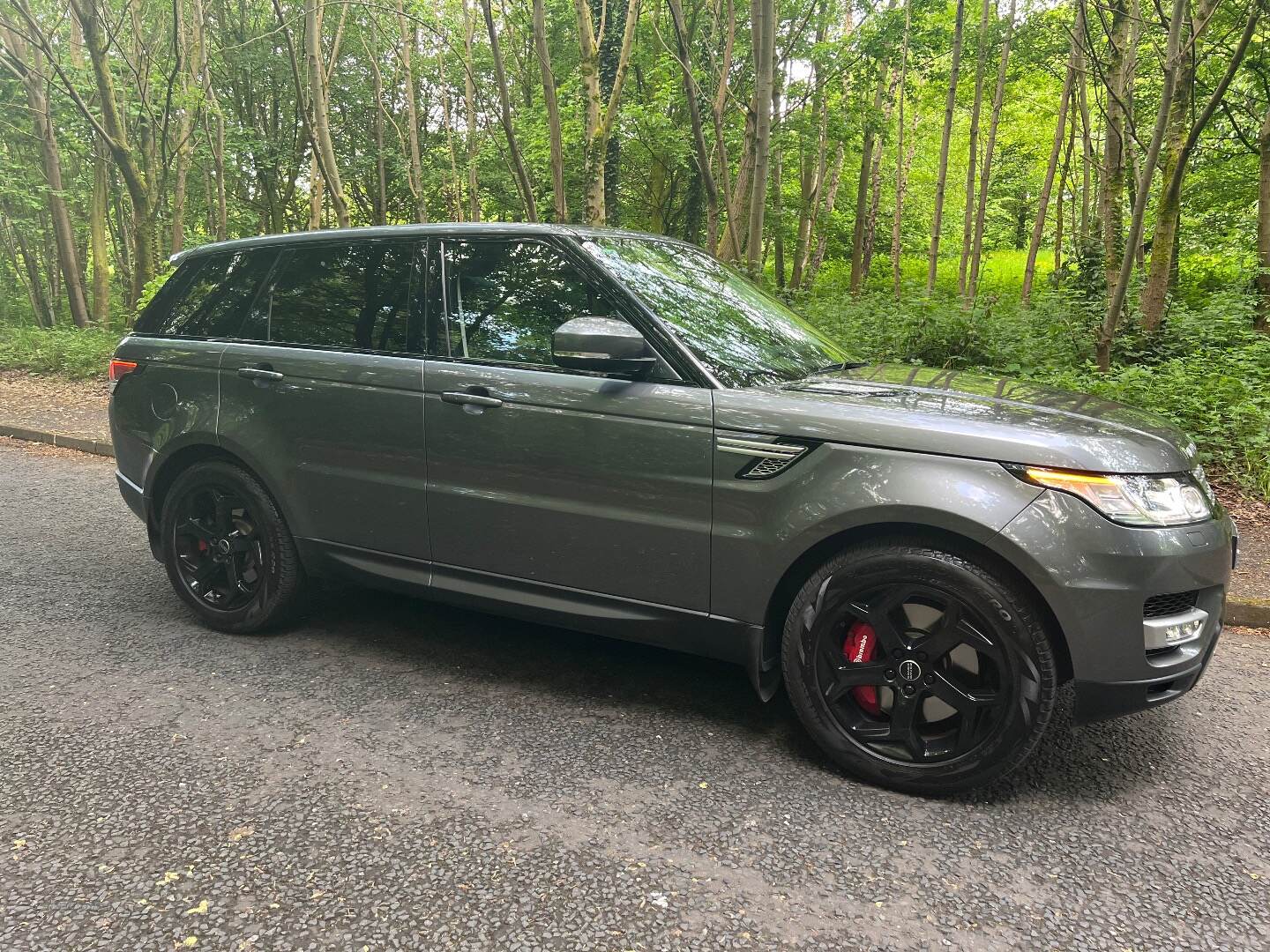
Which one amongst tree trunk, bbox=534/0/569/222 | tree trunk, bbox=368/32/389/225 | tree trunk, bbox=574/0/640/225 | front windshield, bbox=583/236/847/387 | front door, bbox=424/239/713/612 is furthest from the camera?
tree trunk, bbox=368/32/389/225

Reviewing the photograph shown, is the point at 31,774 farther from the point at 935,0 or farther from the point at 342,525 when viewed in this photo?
the point at 935,0

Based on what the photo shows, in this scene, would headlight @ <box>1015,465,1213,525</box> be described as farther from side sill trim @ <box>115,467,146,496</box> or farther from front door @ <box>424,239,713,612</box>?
side sill trim @ <box>115,467,146,496</box>

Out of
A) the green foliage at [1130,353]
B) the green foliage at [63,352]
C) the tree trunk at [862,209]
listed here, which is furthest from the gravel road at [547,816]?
the tree trunk at [862,209]

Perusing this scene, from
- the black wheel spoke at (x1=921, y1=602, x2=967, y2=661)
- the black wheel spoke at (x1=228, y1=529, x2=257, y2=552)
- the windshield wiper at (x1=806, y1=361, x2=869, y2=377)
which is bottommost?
the black wheel spoke at (x1=228, y1=529, x2=257, y2=552)

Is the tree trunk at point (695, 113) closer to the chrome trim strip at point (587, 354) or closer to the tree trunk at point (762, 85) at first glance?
the tree trunk at point (762, 85)

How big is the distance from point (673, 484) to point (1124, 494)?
1359mm

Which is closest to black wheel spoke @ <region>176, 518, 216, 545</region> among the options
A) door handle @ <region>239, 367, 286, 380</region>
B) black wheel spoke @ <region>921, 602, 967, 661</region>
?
door handle @ <region>239, 367, 286, 380</region>

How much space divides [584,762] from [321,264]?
242 centimetres

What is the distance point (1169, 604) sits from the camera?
2402 millimetres

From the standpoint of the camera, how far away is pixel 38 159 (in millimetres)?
23188

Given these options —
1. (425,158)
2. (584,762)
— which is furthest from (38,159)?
(584,762)

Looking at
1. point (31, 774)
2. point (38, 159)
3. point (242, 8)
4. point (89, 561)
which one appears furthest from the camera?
point (38, 159)

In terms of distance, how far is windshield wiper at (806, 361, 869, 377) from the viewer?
3272 mm

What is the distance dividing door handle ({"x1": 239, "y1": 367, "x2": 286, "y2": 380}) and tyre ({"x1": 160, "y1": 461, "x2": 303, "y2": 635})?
17.4 inches
